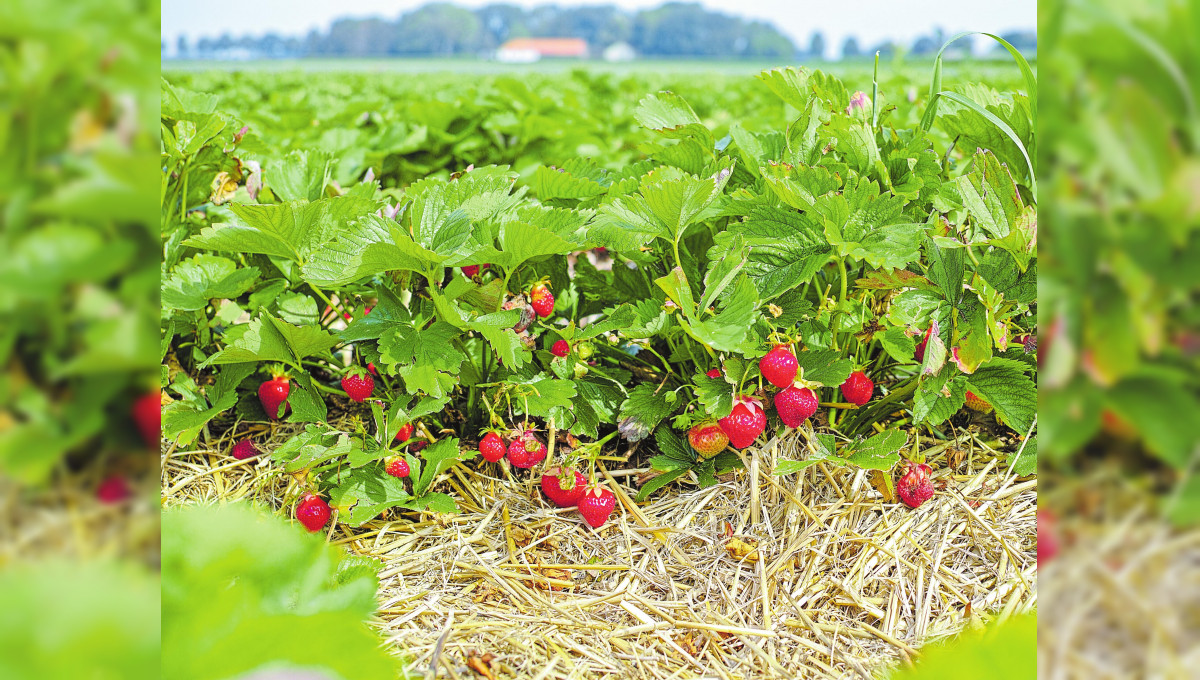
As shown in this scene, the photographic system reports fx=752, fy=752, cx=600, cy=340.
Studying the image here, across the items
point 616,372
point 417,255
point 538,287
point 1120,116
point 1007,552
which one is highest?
point 1120,116

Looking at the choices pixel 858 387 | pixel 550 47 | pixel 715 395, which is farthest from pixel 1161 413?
pixel 550 47

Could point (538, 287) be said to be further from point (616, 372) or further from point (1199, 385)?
point (1199, 385)

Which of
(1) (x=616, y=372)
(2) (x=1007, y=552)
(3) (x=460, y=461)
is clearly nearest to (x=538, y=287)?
(1) (x=616, y=372)

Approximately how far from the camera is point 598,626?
4.25ft

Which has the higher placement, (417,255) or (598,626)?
(417,255)

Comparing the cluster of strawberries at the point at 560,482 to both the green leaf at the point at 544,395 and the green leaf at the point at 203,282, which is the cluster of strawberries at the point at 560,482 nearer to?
the green leaf at the point at 544,395

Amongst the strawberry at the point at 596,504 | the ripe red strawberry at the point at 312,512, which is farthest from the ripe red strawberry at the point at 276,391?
the strawberry at the point at 596,504

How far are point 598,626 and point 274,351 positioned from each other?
2.73 feet

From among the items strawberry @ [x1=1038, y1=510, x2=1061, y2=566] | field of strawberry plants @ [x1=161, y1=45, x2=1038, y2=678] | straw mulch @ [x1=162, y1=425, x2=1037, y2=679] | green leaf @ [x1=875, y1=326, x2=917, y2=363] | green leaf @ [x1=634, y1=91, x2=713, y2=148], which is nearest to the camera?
strawberry @ [x1=1038, y1=510, x2=1061, y2=566]

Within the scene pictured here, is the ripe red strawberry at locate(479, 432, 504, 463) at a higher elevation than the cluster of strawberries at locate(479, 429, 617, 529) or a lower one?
higher

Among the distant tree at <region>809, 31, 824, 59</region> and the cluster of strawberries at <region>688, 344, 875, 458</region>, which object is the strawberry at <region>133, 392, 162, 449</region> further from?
the distant tree at <region>809, 31, 824, 59</region>

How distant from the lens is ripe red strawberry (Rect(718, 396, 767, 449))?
1.40 meters

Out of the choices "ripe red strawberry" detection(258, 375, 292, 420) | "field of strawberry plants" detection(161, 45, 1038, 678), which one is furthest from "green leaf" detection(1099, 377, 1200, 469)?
"ripe red strawberry" detection(258, 375, 292, 420)

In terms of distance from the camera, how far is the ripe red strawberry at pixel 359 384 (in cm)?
158
